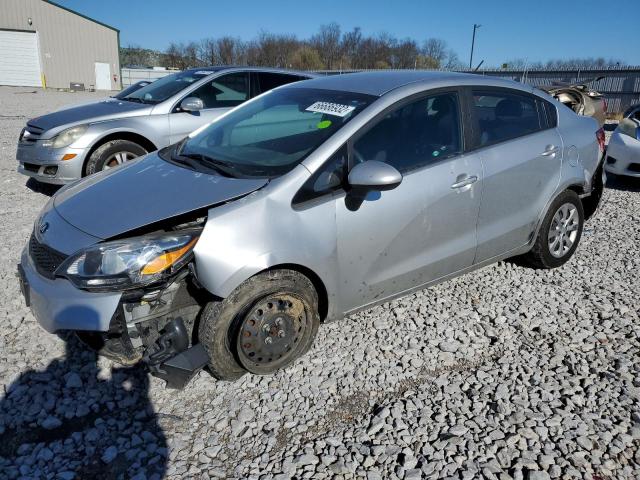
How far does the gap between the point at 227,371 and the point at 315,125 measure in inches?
63.1

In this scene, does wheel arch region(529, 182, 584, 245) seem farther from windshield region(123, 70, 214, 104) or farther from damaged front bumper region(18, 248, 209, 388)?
windshield region(123, 70, 214, 104)

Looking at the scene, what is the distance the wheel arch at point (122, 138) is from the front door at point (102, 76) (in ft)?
129

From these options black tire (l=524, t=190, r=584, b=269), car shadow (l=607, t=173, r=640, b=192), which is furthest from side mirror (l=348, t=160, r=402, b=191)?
car shadow (l=607, t=173, r=640, b=192)

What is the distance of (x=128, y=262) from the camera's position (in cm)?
246

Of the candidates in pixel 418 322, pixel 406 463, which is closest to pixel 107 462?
pixel 406 463

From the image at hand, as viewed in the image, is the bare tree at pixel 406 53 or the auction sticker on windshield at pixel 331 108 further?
the bare tree at pixel 406 53

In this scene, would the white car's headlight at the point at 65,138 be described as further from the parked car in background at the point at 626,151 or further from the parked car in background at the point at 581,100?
the parked car in background at the point at 581,100

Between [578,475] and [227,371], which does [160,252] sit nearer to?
[227,371]

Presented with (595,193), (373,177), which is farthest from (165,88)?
(595,193)

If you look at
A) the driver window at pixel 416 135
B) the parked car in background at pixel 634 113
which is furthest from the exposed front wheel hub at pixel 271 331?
the parked car in background at pixel 634 113

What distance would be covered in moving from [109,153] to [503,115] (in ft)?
14.8

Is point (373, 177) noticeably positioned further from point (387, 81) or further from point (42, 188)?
point (42, 188)

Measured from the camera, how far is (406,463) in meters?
2.32

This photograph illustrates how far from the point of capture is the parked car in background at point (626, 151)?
7.18 meters
